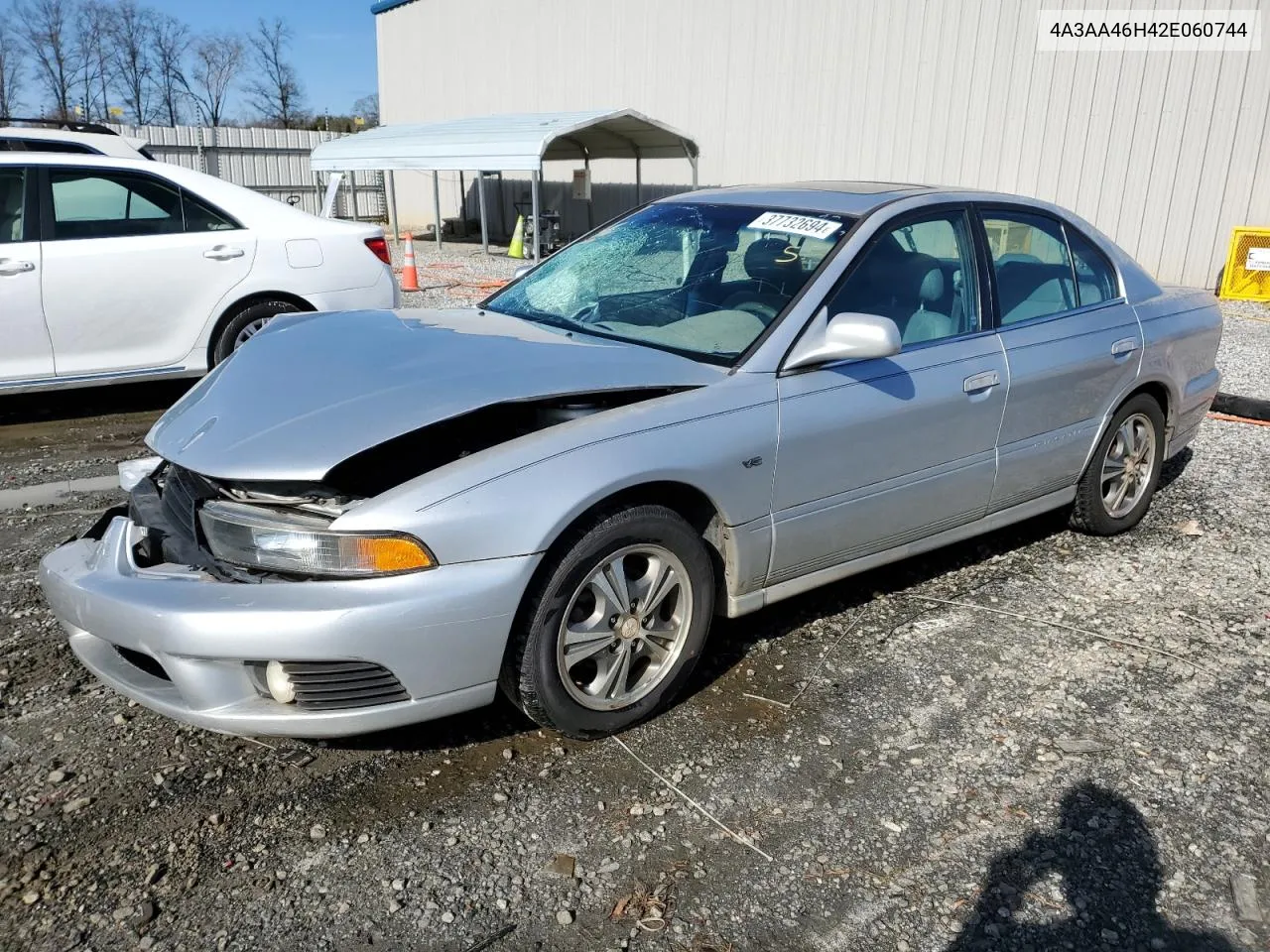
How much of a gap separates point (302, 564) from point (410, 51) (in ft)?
89.2

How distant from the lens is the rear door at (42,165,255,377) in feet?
19.7

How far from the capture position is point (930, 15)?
45.6ft

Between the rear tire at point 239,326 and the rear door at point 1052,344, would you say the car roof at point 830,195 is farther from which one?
the rear tire at point 239,326

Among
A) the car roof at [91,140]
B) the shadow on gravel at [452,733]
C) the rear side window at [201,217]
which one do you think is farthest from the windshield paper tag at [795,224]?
the car roof at [91,140]

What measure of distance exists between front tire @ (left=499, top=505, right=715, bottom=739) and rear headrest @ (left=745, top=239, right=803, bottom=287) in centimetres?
106

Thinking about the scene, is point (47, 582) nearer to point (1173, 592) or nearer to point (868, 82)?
point (1173, 592)

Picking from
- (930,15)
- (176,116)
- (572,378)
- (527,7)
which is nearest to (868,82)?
(930,15)

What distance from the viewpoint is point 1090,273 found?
177 inches

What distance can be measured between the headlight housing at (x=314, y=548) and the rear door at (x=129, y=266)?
4.10 meters

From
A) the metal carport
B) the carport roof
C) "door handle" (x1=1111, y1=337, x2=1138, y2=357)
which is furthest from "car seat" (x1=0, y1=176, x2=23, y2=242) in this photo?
the carport roof

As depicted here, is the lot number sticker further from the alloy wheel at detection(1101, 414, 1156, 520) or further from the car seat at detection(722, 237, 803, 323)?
the car seat at detection(722, 237, 803, 323)

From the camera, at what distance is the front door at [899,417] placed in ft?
10.9

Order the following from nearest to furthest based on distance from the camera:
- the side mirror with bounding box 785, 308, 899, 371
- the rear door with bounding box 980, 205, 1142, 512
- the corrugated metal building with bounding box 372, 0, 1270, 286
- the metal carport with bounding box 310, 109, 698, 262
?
1. the side mirror with bounding box 785, 308, 899, 371
2. the rear door with bounding box 980, 205, 1142, 512
3. the corrugated metal building with bounding box 372, 0, 1270, 286
4. the metal carport with bounding box 310, 109, 698, 262

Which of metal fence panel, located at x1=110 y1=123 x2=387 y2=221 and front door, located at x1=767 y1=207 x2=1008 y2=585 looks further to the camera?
metal fence panel, located at x1=110 y1=123 x2=387 y2=221
